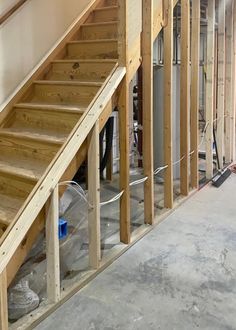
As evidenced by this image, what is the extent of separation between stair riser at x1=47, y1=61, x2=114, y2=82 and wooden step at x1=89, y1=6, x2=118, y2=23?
91 cm

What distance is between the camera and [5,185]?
285 centimetres

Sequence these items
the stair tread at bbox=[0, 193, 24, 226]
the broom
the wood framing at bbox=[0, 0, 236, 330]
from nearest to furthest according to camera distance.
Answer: the wood framing at bbox=[0, 0, 236, 330], the stair tread at bbox=[0, 193, 24, 226], the broom

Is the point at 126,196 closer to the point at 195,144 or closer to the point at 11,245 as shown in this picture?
the point at 11,245

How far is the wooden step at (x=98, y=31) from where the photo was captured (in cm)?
399

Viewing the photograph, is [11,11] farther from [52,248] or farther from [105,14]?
[52,248]

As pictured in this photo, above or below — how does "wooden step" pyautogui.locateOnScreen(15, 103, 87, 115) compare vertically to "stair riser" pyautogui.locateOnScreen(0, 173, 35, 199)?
above

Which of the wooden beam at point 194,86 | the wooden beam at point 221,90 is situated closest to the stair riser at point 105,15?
the wooden beam at point 194,86

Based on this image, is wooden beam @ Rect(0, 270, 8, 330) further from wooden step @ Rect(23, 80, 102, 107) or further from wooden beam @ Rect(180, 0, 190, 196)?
wooden beam @ Rect(180, 0, 190, 196)

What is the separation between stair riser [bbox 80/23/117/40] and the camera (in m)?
4.00

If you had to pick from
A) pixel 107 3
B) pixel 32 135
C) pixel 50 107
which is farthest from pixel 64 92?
pixel 107 3

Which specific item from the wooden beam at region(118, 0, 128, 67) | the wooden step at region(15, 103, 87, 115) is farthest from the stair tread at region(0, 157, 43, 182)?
the wooden beam at region(118, 0, 128, 67)

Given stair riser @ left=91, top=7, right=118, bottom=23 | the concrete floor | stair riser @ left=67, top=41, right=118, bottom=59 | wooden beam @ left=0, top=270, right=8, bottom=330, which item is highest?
stair riser @ left=91, top=7, right=118, bottom=23

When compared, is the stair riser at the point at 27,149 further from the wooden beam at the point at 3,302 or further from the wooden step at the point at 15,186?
the wooden beam at the point at 3,302

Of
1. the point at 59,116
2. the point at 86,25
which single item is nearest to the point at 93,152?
the point at 59,116
